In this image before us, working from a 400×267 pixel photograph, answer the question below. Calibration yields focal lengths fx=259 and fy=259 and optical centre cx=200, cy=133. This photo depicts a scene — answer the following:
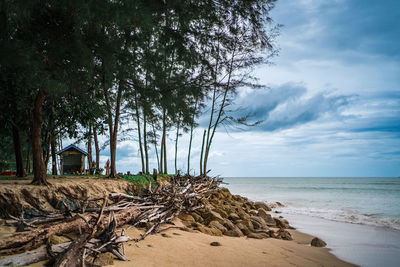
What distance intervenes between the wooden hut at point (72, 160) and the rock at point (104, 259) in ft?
41.3

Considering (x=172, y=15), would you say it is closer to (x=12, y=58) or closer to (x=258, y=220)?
(x=12, y=58)

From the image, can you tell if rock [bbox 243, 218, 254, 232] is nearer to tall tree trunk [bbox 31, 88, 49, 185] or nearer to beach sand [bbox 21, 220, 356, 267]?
beach sand [bbox 21, 220, 356, 267]

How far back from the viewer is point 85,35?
4.97 metres

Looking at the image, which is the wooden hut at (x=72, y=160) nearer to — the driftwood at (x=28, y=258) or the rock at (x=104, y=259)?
the driftwood at (x=28, y=258)

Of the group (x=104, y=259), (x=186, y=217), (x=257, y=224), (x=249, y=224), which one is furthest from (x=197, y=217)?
(x=104, y=259)

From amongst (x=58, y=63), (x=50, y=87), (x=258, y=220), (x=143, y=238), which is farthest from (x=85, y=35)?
(x=258, y=220)

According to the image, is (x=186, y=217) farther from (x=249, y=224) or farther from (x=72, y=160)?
(x=72, y=160)

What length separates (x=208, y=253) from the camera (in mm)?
4281

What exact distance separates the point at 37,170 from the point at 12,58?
10.4 feet

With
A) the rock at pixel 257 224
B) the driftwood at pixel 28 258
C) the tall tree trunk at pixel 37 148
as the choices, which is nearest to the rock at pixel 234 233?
the rock at pixel 257 224

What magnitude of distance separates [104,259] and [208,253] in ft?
5.70

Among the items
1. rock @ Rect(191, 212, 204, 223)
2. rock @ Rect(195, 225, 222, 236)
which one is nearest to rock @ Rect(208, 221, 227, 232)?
rock @ Rect(195, 225, 222, 236)

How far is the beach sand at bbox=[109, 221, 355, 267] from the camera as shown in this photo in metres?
3.79

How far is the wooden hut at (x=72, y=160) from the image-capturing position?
14.7 m
